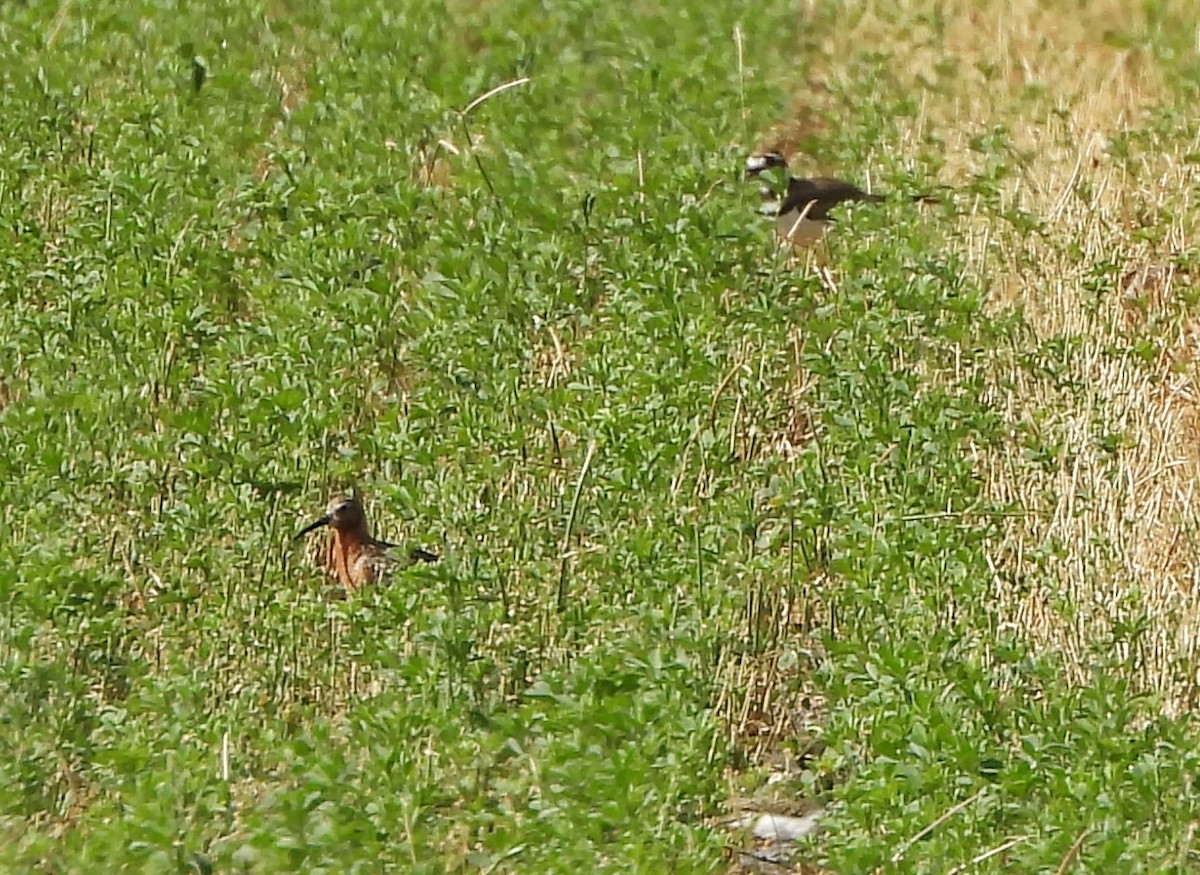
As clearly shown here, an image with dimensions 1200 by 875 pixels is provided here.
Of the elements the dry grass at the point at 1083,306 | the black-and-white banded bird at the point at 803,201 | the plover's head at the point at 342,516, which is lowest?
the dry grass at the point at 1083,306

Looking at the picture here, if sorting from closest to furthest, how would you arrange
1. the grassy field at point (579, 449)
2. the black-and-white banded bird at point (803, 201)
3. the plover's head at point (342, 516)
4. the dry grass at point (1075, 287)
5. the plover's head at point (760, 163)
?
the grassy field at point (579, 449), the dry grass at point (1075, 287), the plover's head at point (342, 516), the black-and-white banded bird at point (803, 201), the plover's head at point (760, 163)

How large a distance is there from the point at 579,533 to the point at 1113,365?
1994 mm

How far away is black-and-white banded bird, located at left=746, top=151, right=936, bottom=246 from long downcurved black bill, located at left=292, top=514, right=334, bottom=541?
2.13 m

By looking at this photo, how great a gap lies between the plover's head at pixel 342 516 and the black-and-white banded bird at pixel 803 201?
2.05m

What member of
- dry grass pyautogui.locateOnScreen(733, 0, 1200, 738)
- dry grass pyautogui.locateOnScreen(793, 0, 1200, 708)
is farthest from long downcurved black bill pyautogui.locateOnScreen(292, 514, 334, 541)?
dry grass pyautogui.locateOnScreen(793, 0, 1200, 708)

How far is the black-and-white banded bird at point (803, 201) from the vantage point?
8.06 meters

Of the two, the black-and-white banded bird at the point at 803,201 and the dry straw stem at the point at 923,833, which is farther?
the black-and-white banded bird at the point at 803,201

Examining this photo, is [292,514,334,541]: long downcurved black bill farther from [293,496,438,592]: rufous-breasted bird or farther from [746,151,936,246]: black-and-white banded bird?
[746,151,936,246]: black-and-white banded bird

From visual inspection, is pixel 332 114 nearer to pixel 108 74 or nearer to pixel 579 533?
pixel 108 74

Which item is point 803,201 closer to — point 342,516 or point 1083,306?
point 1083,306

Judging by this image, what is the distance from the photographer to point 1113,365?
7461mm

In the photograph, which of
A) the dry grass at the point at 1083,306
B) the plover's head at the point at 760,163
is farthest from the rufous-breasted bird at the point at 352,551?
the plover's head at the point at 760,163

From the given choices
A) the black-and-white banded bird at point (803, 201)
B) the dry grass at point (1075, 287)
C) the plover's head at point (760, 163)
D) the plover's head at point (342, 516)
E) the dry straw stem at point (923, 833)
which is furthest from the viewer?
the plover's head at point (760, 163)

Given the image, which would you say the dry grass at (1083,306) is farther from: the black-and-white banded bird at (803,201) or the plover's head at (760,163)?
the plover's head at (760,163)
